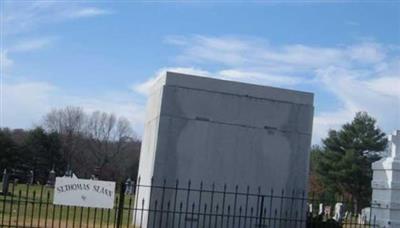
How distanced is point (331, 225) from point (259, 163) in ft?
6.44

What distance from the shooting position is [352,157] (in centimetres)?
4766

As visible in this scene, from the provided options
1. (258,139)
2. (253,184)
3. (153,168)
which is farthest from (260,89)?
(153,168)

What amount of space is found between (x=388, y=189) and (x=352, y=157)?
3594 cm

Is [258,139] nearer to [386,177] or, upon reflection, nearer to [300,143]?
[300,143]

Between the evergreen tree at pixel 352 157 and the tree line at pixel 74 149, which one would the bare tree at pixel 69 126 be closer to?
the tree line at pixel 74 149

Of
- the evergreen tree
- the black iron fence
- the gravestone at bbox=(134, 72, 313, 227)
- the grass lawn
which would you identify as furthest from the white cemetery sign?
the evergreen tree

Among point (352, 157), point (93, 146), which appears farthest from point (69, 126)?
point (352, 157)

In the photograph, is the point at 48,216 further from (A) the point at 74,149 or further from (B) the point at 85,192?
(A) the point at 74,149

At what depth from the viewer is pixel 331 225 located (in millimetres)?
12953

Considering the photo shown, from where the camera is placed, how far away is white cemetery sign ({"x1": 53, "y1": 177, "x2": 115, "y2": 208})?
1080 centimetres

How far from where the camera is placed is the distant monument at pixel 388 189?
12516 mm

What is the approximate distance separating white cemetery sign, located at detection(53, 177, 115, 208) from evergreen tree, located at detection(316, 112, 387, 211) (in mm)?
37792

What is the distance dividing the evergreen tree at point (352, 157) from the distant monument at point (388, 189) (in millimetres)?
34011

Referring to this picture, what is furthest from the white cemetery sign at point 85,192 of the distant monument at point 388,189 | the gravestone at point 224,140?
the distant monument at point 388,189
